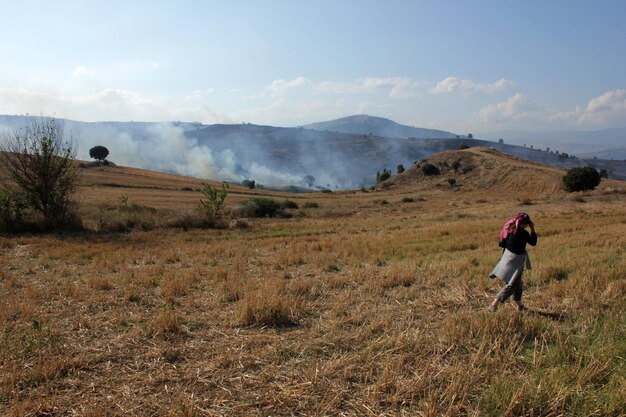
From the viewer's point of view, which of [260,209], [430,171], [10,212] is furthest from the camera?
[430,171]

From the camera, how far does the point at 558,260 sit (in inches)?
393

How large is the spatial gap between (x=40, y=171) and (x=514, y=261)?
20579 millimetres

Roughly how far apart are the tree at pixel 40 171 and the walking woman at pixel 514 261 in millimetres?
19254

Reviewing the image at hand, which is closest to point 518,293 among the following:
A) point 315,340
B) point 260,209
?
point 315,340

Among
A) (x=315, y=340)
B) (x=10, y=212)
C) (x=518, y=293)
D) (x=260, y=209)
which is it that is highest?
(x=10, y=212)

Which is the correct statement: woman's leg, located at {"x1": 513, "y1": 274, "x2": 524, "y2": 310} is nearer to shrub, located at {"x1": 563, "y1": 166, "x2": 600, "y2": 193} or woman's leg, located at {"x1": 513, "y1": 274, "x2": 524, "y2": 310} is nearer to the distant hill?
shrub, located at {"x1": 563, "y1": 166, "x2": 600, "y2": 193}

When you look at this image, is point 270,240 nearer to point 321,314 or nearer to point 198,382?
point 321,314

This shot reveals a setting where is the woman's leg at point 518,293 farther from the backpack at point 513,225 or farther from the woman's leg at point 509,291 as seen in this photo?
the backpack at point 513,225

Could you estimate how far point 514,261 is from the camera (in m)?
6.94

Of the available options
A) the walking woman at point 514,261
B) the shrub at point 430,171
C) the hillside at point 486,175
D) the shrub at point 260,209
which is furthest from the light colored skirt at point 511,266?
the shrub at point 430,171

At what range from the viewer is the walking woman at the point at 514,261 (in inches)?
266

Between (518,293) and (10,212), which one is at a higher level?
(10,212)

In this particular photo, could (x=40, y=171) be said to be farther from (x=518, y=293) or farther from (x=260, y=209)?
(x=518, y=293)

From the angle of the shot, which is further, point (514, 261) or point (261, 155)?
point (261, 155)
